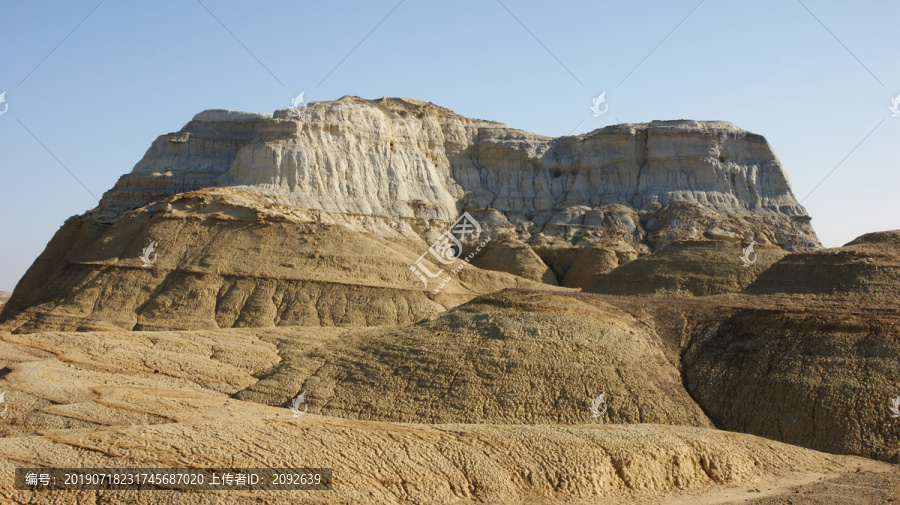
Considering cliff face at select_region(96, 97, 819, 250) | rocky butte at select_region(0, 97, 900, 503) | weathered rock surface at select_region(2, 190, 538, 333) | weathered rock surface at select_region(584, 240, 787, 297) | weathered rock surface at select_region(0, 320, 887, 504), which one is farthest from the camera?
cliff face at select_region(96, 97, 819, 250)

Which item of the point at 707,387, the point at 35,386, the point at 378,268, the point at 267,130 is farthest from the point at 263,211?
the point at 707,387

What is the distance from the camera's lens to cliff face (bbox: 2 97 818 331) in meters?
51.5

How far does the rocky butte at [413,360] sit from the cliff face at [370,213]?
0.90ft

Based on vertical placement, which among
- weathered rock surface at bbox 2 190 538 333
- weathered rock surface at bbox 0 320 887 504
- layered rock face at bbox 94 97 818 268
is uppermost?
layered rock face at bbox 94 97 818 268

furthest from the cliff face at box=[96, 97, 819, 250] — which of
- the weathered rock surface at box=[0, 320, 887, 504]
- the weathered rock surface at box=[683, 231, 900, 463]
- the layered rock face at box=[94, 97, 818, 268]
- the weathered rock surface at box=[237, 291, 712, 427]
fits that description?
the weathered rock surface at box=[683, 231, 900, 463]

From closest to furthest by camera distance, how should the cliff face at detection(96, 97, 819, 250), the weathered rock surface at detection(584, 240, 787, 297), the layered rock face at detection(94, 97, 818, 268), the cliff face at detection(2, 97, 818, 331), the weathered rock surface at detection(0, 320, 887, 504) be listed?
1. the weathered rock surface at detection(0, 320, 887, 504)
2. the weathered rock surface at detection(584, 240, 787, 297)
3. the cliff face at detection(2, 97, 818, 331)
4. the cliff face at detection(96, 97, 819, 250)
5. the layered rock face at detection(94, 97, 818, 268)

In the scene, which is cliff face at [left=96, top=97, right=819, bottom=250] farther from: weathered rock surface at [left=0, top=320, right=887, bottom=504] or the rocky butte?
weathered rock surface at [left=0, top=320, right=887, bottom=504]

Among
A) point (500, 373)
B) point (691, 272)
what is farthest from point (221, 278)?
point (691, 272)

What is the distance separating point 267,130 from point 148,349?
4510cm

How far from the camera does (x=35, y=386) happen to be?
25172mm

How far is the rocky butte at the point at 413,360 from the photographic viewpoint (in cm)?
2050

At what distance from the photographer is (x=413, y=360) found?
96.3 feet

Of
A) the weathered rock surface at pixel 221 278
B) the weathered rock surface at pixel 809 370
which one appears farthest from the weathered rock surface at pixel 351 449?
the weathered rock surface at pixel 221 278

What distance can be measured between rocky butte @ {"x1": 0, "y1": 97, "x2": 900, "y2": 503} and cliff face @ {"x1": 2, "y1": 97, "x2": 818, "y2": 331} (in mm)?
274
